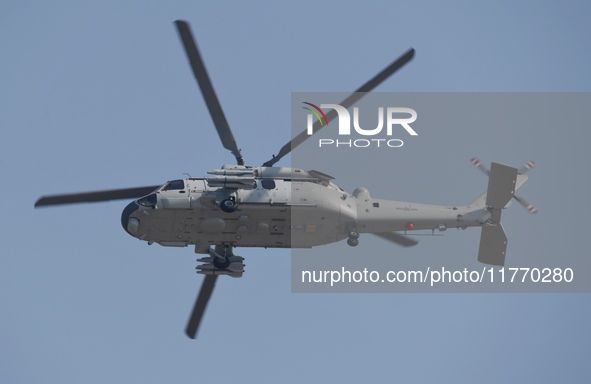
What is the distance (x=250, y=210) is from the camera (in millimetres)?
32406

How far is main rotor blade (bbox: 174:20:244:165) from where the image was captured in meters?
31.5

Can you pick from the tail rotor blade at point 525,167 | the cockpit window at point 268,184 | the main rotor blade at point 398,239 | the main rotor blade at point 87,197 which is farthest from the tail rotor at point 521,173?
the main rotor blade at point 87,197

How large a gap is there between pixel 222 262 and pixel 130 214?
2.92 metres

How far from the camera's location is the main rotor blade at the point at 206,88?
31531mm

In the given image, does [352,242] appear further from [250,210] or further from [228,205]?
[228,205]

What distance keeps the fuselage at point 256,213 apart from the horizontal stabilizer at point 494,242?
2808 millimetres

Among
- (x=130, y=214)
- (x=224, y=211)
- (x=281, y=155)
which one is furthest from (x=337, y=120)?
(x=130, y=214)

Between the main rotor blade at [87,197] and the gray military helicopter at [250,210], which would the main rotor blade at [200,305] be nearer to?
the gray military helicopter at [250,210]

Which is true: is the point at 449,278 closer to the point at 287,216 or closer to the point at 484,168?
the point at 484,168

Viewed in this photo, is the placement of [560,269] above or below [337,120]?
below

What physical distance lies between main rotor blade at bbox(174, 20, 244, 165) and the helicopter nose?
10.1 ft

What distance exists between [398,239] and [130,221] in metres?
7.88

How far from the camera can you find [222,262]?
3322 cm

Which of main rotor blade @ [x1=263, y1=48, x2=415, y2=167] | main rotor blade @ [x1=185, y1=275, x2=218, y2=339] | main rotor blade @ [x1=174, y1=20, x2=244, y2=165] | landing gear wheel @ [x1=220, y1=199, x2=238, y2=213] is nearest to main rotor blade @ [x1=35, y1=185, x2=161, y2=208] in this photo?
landing gear wheel @ [x1=220, y1=199, x2=238, y2=213]
